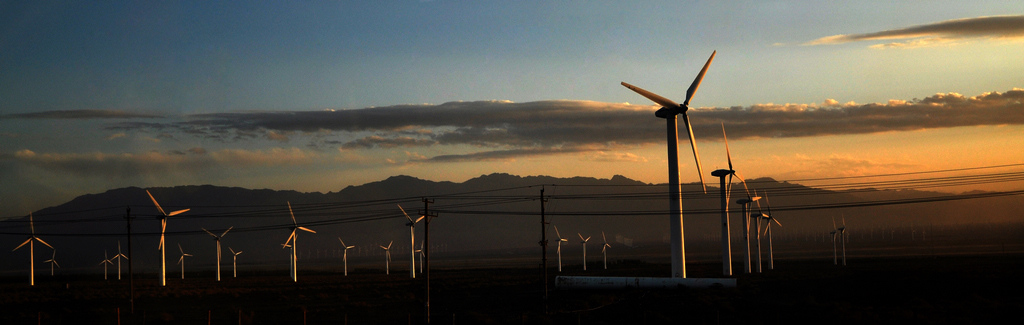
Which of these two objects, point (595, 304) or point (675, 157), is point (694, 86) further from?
point (595, 304)

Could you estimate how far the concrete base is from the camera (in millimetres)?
Result: 77688

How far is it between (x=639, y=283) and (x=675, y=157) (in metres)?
16.5

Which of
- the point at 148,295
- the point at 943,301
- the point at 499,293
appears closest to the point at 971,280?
the point at 943,301

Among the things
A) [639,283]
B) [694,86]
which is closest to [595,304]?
[639,283]

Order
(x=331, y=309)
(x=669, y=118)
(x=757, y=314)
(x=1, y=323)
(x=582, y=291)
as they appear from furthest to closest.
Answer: (x=582, y=291)
(x=669, y=118)
(x=331, y=309)
(x=1, y=323)
(x=757, y=314)

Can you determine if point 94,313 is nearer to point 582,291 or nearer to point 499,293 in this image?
point 499,293

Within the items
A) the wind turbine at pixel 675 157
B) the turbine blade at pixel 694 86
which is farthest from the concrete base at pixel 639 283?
the turbine blade at pixel 694 86

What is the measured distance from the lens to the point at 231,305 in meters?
Result: 79.0

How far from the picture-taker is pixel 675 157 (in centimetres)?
7338

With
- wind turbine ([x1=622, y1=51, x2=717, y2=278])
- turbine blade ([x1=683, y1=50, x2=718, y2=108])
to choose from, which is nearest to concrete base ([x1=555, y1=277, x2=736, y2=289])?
wind turbine ([x1=622, y1=51, x2=717, y2=278])

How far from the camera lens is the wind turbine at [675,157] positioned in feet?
237

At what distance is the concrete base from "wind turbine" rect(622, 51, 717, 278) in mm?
1245

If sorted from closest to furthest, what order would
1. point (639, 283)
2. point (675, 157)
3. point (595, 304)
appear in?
point (595, 304) → point (675, 157) → point (639, 283)

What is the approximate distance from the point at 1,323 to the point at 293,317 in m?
22.9
